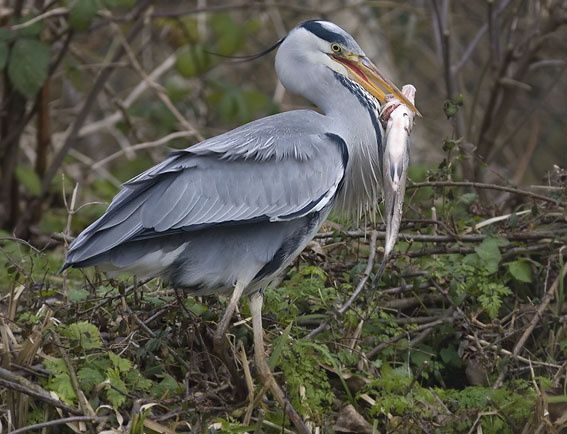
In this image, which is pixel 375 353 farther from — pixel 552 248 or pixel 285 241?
pixel 552 248

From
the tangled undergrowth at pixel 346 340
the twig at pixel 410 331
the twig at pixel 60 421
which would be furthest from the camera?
the twig at pixel 410 331

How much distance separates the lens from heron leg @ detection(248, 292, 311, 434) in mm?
3141

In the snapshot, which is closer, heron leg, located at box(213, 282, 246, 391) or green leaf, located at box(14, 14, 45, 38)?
heron leg, located at box(213, 282, 246, 391)

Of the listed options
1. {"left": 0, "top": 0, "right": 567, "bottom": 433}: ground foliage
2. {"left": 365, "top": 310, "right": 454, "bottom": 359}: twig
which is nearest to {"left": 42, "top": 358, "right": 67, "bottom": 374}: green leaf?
{"left": 0, "top": 0, "right": 567, "bottom": 433}: ground foliage

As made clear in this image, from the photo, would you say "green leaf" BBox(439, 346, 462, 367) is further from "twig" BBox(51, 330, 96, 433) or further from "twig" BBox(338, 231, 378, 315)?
"twig" BBox(51, 330, 96, 433)

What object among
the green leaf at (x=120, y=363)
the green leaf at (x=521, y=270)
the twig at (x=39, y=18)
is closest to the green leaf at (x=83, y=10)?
the twig at (x=39, y=18)

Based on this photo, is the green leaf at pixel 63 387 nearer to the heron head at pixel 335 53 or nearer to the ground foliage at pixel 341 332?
the ground foliage at pixel 341 332

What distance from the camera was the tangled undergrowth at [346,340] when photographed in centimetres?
311

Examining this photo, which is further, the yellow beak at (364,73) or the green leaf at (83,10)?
the green leaf at (83,10)

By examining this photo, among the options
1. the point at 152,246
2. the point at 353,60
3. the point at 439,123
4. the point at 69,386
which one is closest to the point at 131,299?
the point at 152,246

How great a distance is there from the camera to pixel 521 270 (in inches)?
152

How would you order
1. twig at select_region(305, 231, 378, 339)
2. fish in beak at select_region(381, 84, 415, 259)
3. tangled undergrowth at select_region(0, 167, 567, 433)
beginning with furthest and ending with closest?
twig at select_region(305, 231, 378, 339)
fish in beak at select_region(381, 84, 415, 259)
tangled undergrowth at select_region(0, 167, 567, 433)

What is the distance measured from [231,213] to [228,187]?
0.37 ft

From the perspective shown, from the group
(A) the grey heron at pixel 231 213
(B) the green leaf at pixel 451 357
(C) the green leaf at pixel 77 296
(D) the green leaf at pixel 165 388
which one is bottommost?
(B) the green leaf at pixel 451 357
